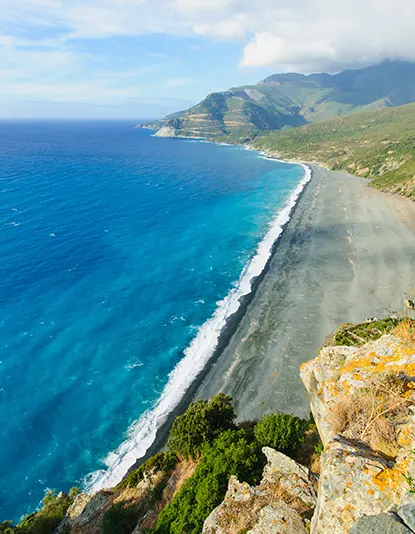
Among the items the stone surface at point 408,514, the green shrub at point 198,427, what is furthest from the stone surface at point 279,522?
the green shrub at point 198,427

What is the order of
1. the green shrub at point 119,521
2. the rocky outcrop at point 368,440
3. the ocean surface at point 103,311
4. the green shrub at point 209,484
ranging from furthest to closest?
the ocean surface at point 103,311, the green shrub at point 119,521, the green shrub at point 209,484, the rocky outcrop at point 368,440

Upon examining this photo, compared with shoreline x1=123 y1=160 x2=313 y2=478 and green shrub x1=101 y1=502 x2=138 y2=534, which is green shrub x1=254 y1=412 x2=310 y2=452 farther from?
shoreline x1=123 y1=160 x2=313 y2=478

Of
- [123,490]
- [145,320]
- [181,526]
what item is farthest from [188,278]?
[181,526]

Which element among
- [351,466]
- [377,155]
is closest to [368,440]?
[351,466]

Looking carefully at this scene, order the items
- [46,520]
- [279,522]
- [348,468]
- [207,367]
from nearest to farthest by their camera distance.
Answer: [348,468], [279,522], [46,520], [207,367]

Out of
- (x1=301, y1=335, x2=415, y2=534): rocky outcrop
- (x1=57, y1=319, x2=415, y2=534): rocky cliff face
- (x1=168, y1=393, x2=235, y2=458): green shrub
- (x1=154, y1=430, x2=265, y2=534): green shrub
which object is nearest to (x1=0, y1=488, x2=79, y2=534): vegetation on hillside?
(x1=57, y1=319, x2=415, y2=534): rocky cliff face

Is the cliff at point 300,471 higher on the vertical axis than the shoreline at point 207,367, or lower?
higher

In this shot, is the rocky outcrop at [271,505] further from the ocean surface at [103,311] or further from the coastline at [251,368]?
the ocean surface at [103,311]

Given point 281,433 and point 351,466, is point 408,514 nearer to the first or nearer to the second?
point 351,466
